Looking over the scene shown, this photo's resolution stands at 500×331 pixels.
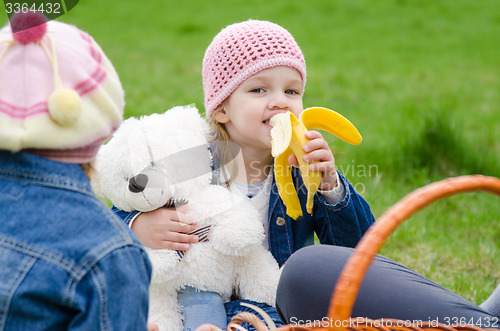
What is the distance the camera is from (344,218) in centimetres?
176

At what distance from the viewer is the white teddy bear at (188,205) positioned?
1.61 meters

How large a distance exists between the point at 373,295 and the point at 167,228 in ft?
1.94

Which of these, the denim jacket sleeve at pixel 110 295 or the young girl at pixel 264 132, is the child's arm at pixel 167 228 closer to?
the young girl at pixel 264 132

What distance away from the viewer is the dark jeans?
1385 millimetres

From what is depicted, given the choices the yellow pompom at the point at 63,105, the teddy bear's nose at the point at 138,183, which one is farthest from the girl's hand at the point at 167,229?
the yellow pompom at the point at 63,105

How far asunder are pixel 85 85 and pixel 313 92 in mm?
4035

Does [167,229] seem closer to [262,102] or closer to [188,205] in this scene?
[188,205]

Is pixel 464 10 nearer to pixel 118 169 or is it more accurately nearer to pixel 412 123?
pixel 412 123

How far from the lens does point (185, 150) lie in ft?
5.52

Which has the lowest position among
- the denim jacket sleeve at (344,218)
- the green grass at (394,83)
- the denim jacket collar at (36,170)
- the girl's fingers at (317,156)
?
the green grass at (394,83)

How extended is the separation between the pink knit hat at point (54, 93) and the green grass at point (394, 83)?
4.36ft

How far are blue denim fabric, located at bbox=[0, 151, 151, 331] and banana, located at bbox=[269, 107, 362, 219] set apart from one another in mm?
642

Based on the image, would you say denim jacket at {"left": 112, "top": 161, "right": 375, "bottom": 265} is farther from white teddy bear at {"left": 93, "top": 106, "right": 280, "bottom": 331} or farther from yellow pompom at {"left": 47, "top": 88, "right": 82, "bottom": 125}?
yellow pompom at {"left": 47, "top": 88, "right": 82, "bottom": 125}

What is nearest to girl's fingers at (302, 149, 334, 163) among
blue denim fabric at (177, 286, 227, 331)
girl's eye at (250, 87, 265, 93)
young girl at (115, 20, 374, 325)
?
young girl at (115, 20, 374, 325)
